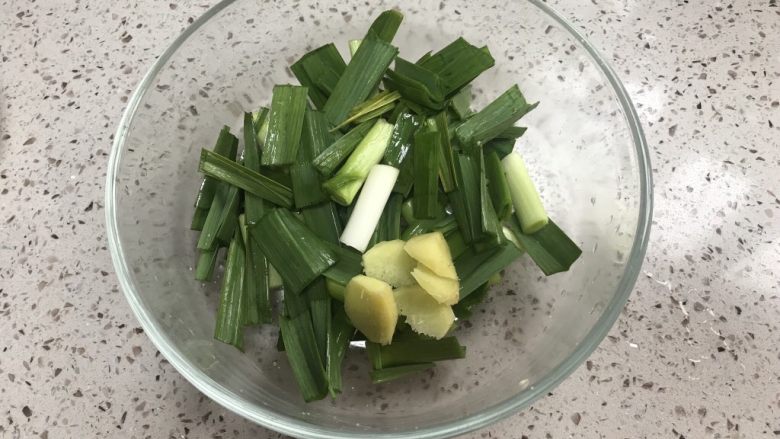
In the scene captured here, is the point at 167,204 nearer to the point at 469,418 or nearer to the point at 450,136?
the point at 450,136

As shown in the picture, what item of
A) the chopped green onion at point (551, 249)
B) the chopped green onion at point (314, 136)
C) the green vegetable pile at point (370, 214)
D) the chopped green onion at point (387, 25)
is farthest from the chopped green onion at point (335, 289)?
the chopped green onion at point (387, 25)

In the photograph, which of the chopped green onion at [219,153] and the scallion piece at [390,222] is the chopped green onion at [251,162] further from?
the scallion piece at [390,222]

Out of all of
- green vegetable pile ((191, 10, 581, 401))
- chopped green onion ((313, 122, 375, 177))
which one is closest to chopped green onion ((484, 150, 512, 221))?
green vegetable pile ((191, 10, 581, 401))

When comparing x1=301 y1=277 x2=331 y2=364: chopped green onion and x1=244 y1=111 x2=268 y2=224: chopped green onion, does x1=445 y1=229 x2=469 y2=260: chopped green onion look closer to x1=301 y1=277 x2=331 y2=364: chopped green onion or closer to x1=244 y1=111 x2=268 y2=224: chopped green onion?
x1=301 y1=277 x2=331 y2=364: chopped green onion

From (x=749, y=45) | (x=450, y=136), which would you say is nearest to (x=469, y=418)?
(x=450, y=136)

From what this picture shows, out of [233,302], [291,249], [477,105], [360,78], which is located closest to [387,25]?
[360,78]

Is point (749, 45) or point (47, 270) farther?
point (749, 45)
